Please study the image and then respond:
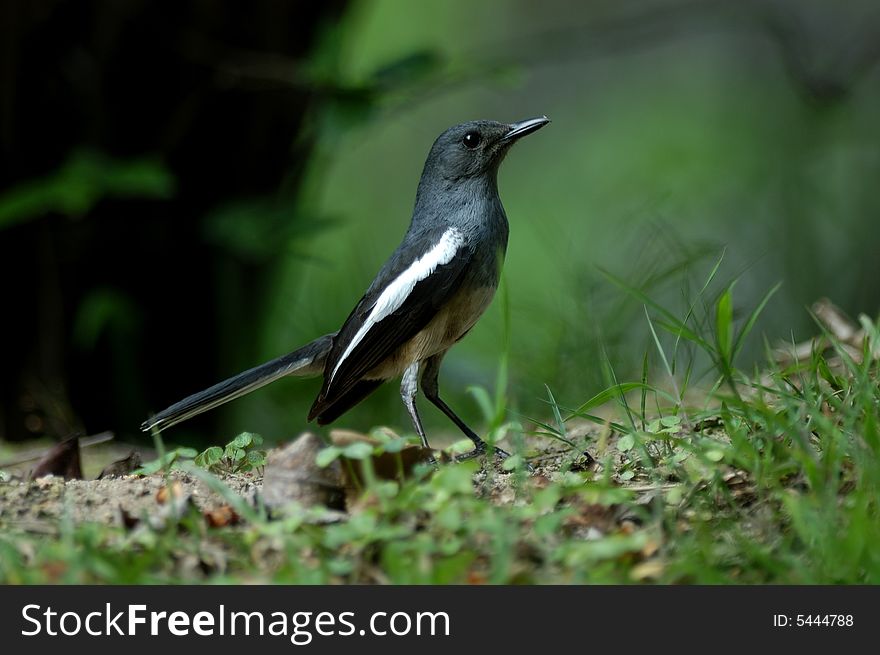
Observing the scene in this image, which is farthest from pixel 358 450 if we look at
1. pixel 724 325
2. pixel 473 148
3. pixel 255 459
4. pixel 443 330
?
pixel 473 148

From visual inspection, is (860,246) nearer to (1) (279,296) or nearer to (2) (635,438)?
(1) (279,296)

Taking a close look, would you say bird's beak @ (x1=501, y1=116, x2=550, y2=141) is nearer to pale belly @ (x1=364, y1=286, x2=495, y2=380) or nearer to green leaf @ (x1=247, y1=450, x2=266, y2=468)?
pale belly @ (x1=364, y1=286, x2=495, y2=380)

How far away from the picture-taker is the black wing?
13.4 ft

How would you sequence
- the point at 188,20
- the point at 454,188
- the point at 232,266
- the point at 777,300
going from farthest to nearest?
the point at 777,300 < the point at 232,266 < the point at 188,20 < the point at 454,188

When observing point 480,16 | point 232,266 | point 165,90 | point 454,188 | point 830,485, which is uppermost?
point 480,16

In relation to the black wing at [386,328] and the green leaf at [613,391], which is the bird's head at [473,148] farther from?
the green leaf at [613,391]

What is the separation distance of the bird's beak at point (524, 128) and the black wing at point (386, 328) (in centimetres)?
67

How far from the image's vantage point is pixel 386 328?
4145 mm

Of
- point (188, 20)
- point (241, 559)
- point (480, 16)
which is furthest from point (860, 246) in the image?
point (480, 16)

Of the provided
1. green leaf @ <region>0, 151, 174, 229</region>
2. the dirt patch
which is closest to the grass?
the dirt patch

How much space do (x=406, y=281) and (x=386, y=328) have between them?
0.22 meters

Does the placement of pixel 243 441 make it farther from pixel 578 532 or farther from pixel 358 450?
pixel 578 532

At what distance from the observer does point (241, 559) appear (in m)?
2.38

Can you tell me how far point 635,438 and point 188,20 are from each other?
4339 mm
